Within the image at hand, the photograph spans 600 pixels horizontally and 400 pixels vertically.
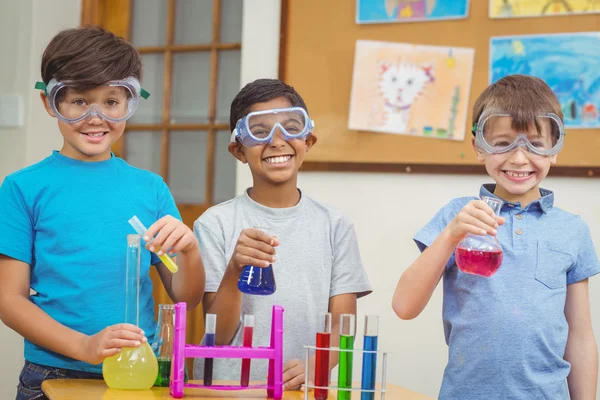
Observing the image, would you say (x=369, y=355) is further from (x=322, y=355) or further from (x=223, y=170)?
(x=223, y=170)

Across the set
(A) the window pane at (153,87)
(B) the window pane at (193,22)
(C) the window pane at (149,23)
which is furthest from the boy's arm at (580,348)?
(C) the window pane at (149,23)

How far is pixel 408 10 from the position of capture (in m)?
3.36

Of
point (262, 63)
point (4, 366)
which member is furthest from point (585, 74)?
point (4, 366)

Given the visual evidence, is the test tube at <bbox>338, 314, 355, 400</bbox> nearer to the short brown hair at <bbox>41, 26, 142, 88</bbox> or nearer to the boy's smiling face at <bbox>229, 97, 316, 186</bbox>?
the boy's smiling face at <bbox>229, 97, 316, 186</bbox>

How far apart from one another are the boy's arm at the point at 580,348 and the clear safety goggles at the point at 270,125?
33.3 inches

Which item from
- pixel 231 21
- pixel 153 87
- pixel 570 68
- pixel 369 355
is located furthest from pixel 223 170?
pixel 369 355

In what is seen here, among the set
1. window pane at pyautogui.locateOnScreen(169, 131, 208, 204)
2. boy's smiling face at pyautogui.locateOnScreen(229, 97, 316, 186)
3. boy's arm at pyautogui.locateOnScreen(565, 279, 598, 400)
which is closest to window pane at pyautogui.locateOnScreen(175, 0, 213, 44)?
window pane at pyautogui.locateOnScreen(169, 131, 208, 204)

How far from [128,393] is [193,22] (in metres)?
2.92

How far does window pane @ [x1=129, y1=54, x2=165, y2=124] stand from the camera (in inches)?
168

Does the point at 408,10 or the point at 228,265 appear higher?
the point at 408,10

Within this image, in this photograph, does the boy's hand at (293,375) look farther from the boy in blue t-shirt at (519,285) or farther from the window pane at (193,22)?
the window pane at (193,22)

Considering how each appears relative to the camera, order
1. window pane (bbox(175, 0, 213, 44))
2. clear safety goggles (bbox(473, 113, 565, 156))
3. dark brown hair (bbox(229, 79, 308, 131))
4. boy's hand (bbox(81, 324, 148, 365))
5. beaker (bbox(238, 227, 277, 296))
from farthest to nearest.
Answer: window pane (bbox(175, 0, 213, 44))
dark brown hair (bbox(229, 79, 308, 131))
clear safety goggles (bbox(473, 113, 565, 156))
beaker (bbox(238, 227, 277, 296))
boy's hand (bbox(81, 324, 148, 365))

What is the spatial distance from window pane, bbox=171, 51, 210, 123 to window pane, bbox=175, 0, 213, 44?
8 centimetres

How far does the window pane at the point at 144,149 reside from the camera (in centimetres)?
426
